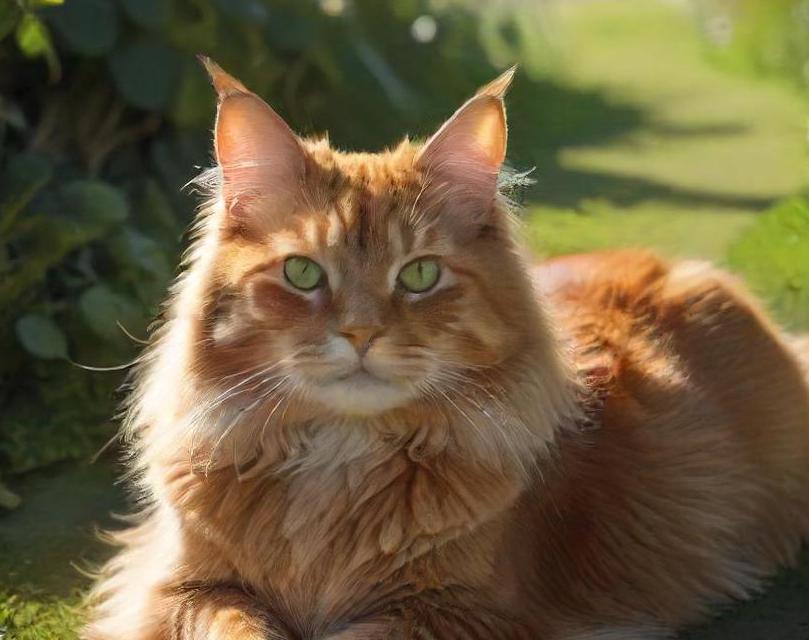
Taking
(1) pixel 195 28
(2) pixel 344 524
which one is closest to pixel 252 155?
(2) pixel 344 524

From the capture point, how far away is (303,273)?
2.53 metres

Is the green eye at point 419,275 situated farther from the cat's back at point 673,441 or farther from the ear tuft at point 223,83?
the ear tuft at point 223,83

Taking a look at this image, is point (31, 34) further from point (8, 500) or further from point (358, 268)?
point (358, 268)

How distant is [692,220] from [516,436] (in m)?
3.38

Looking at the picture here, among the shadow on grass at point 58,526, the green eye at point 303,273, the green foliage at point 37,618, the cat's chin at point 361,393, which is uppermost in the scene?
the green eye at point 303,273

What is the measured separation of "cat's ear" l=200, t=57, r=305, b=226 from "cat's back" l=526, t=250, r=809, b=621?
60 cm

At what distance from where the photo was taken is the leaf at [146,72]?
192 inches

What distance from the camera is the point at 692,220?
5812 mm

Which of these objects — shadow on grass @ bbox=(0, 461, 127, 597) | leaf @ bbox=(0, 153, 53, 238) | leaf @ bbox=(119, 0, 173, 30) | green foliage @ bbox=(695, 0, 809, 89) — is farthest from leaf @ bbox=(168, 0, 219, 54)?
green foliage @ bbox=(695, 0, 809, 89)

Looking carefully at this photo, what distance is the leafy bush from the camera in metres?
4.07

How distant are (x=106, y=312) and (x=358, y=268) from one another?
1.88 meters

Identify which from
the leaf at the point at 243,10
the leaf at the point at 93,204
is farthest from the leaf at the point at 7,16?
the leaf at the point at 243,10

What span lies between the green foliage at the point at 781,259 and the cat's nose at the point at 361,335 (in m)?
2.50

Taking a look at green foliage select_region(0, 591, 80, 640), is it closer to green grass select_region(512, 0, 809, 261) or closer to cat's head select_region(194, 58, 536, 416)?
cat's head select_region(194, 58, 536, 416)
